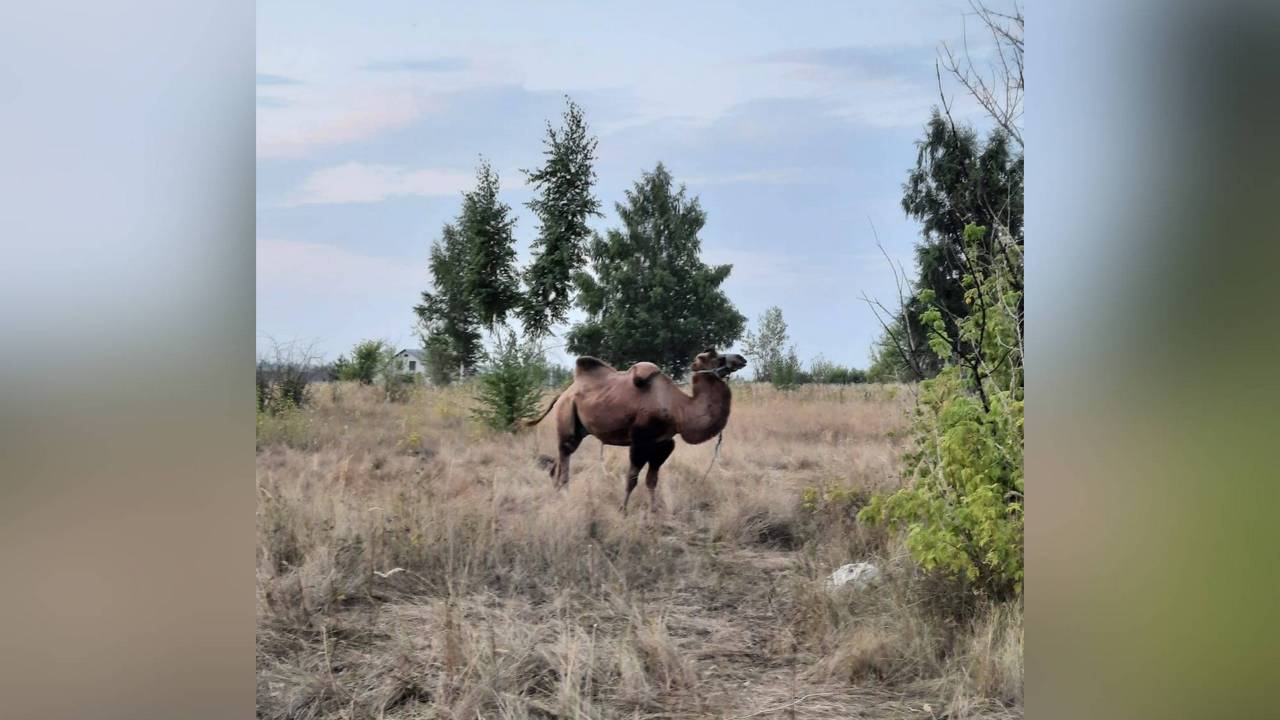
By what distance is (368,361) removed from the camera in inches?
150

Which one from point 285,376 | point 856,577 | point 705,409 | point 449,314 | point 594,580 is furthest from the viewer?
point 285,376

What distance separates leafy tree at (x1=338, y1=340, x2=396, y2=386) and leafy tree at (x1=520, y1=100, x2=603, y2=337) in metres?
0.61

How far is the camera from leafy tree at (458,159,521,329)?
3633 millimetres

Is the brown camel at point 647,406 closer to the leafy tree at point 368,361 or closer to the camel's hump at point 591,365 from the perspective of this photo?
the camel's hump at point 591,365

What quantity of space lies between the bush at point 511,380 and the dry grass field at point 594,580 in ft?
0.34

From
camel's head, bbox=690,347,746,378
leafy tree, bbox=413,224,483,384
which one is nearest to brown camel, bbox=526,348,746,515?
camel's head, bbox=690,347,746,378

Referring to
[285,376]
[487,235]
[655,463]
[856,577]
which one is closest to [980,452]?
[856,577]

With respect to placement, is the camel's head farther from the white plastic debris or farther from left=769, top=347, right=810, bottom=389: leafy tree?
the white plastic debris

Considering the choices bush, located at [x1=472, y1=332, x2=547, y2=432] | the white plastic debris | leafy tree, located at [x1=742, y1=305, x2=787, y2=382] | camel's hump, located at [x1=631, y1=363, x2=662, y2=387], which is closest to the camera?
the white plastic debris

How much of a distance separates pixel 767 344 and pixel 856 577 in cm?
94

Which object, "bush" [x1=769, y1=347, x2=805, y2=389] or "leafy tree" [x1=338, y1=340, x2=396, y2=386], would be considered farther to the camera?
"leafy tree" [x1=338, y1=340, x2=396, y2=386]

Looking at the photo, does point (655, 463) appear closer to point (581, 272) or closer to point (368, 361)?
point (581, 272)

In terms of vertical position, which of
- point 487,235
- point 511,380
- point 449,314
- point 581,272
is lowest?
point 511,380
